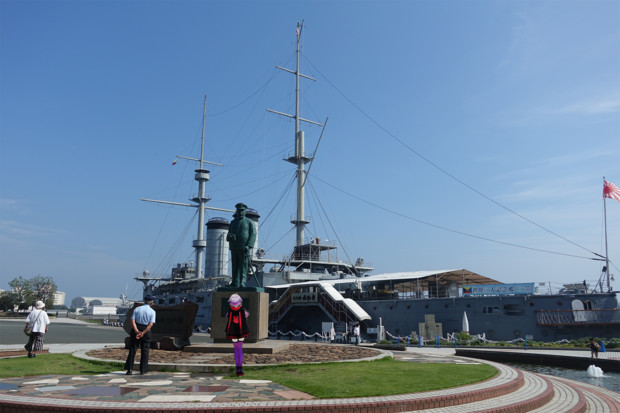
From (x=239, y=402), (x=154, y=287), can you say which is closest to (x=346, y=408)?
(x=239, y=402)

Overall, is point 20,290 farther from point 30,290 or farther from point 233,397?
point 233,397

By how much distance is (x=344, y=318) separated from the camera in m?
32.6

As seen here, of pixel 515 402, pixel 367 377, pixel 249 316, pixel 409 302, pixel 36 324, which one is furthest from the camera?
pixel 409 302

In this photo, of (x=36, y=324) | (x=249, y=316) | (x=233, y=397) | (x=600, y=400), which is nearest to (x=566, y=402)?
(x=600, y=400)

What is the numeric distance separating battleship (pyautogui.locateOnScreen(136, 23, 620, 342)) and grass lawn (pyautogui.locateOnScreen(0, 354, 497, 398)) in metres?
5.02

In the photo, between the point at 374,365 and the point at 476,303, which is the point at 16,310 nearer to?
the point at 476,303

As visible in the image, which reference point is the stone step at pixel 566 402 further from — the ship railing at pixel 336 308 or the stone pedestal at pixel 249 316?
the ship railing at pixel 336 308

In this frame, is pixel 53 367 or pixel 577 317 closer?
pixel 53 367

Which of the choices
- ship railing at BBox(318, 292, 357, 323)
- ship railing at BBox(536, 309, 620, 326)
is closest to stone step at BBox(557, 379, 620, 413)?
ship railing at BBox(536, 309, 620, 326)

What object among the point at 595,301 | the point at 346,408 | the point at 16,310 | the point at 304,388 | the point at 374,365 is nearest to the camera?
the point at 346,408

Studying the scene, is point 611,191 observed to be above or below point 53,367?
above

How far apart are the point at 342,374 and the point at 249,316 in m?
5.09

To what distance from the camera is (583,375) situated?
14047 millimetres

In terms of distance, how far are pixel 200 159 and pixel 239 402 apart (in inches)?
2793
